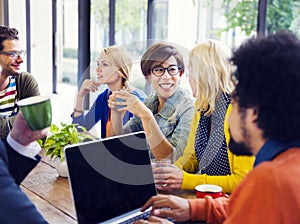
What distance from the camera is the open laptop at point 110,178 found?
1.31m

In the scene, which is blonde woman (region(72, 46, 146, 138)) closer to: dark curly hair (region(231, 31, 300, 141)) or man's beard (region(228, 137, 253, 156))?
man's beard (region(228, 137, 253, 156))

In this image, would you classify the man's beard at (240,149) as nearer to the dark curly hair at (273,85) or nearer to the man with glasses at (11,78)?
the dark curly hair at (273,85)

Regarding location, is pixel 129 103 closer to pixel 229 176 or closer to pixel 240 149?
pixel 229 176

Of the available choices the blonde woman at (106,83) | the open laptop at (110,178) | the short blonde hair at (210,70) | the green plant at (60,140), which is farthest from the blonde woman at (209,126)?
the blonde woman at (106,83)

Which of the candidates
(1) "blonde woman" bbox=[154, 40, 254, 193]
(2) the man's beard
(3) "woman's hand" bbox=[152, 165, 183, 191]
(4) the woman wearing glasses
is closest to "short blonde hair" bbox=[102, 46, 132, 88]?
(4) the woman wearing glasses

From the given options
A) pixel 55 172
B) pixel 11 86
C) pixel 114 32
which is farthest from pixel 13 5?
pixel 55 172

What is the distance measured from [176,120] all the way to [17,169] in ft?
3.41

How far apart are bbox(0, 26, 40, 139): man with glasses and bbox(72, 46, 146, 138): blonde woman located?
18.4 inches

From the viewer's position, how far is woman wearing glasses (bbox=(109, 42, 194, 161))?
6.63ft

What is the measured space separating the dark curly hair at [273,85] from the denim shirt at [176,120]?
106 cm

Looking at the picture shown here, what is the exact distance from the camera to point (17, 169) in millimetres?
1212

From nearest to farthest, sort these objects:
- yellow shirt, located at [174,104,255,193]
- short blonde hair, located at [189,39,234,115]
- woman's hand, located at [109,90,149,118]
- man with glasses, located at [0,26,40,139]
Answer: yellow shirt, located at [174,104,255,193]
short blonde hair, located at [189,39,234,115]
woman's hand, located at [109,90,149,118]
man with glasses, located at [0,26,40,139]

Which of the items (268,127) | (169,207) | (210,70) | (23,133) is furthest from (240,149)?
(210,70)

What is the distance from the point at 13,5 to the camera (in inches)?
212
